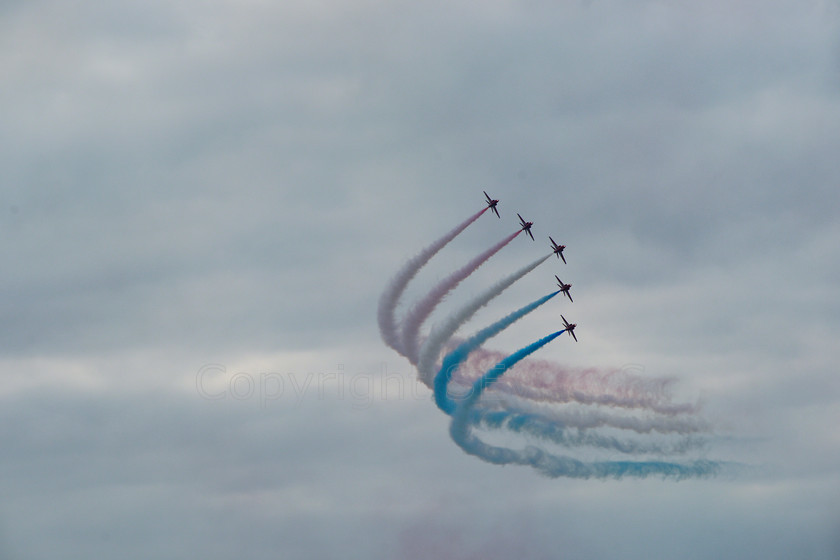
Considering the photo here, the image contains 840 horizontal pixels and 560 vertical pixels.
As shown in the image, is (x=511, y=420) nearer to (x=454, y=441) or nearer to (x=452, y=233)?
(x=454, y=441)

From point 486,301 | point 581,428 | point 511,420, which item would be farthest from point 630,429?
point 486,301

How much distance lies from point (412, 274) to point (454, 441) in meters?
11.8

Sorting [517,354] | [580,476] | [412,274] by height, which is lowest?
[580,476]

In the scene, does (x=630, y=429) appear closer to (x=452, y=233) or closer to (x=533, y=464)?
(x=533, y=464)

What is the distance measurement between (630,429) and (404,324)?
16937 mm

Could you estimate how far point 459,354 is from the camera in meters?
76.2

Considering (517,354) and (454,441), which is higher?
(517,354)

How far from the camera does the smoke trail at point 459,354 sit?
7519cm

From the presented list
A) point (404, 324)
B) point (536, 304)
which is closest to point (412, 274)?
point (404, 324)

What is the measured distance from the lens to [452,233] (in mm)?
77812

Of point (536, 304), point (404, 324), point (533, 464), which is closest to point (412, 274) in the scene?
point (404, 324)

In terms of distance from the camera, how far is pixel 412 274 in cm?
7906

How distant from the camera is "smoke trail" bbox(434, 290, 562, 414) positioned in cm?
7519

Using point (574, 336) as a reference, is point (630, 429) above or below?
below
